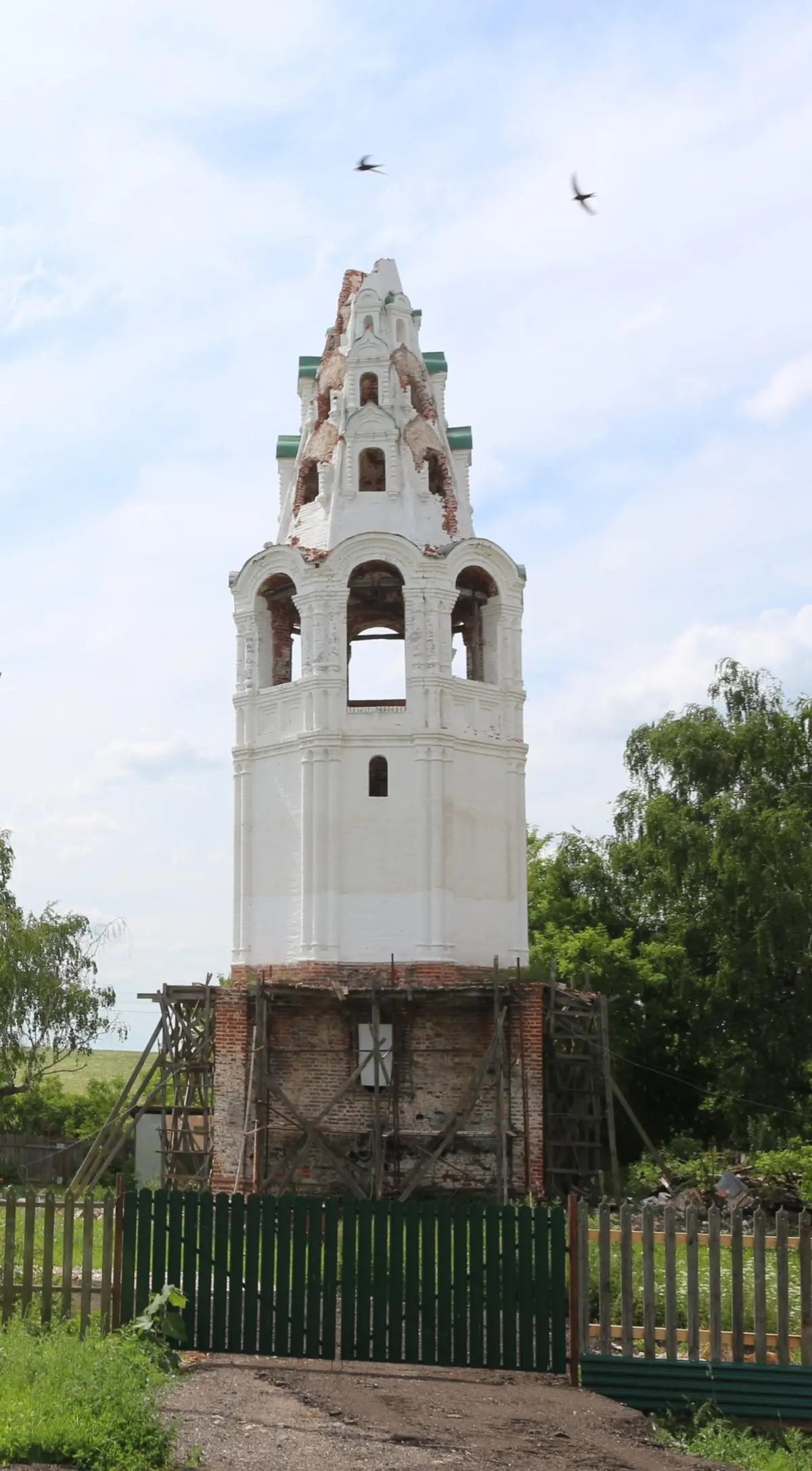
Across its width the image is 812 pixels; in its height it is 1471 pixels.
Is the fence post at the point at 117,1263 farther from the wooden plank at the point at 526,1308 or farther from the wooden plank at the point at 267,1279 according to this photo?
the wooden plank at the point at 526,1308

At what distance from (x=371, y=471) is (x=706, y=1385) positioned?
59.9 feet

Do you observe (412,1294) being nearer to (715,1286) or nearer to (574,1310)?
(574,1310)

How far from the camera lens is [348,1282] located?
1162cm

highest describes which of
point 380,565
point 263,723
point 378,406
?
point 378,406

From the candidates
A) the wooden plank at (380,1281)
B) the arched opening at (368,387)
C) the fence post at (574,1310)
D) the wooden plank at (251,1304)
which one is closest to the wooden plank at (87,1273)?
the wooden plank at (251,1304)

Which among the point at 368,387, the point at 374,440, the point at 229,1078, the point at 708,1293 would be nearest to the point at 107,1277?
the point at 708,1293

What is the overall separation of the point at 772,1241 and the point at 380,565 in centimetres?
1640

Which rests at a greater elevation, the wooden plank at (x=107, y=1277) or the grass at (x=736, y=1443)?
the wooden plank at (x=107, y=1277)

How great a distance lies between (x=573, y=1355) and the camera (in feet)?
37.2

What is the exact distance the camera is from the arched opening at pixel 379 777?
24.5m

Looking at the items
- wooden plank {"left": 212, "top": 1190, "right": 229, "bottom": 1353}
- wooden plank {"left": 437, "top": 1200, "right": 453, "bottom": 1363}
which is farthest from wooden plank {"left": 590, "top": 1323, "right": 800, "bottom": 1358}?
wooden plank {"left": 212, "top": 1190, "right": 229, "bottom": 1353}

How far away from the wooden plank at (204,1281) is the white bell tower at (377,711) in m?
11.7

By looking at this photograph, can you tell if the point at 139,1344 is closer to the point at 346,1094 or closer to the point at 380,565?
the point at 346,1094

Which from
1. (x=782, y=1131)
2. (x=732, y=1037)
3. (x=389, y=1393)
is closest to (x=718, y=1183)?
(x=782, y=1131)
